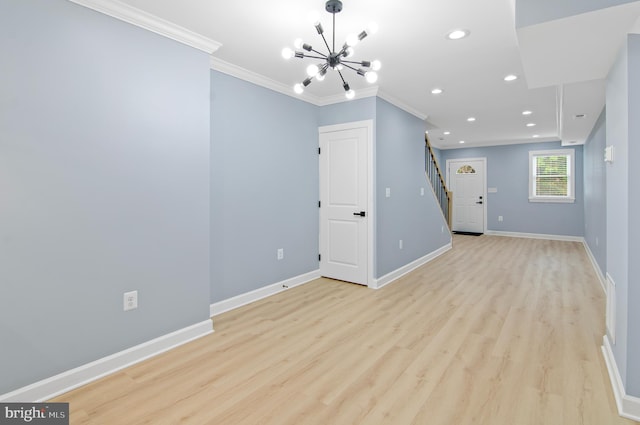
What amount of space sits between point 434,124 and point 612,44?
15.1 ft

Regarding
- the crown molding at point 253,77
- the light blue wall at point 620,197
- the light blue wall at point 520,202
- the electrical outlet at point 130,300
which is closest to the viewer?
the light blue wall at point 620,197

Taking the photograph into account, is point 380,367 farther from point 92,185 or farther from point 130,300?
point 92,185

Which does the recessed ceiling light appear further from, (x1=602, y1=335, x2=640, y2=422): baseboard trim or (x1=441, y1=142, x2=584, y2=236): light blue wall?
(x1=441, y1=142, x2=584, y2=236): light blue wall

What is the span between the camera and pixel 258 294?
12.7 feet

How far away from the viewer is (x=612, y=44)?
205 centimetres

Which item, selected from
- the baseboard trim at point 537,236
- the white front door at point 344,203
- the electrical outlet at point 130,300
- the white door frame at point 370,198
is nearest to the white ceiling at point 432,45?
the white door frame at point 370,198

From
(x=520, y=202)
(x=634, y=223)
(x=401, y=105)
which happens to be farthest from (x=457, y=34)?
(x=520, y=202)

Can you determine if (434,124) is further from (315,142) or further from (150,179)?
(150,179)

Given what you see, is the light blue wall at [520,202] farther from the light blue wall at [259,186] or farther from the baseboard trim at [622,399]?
the baseboard trim at [622,399]

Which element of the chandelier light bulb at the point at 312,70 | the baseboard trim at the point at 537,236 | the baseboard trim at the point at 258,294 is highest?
the chandelier light bulb at the point at 312,70

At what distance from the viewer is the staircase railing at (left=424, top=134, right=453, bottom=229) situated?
6.60m

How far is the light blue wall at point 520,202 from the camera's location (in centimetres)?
825

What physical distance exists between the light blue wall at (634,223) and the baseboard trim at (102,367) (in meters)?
3.02

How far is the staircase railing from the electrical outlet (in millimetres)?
5300
